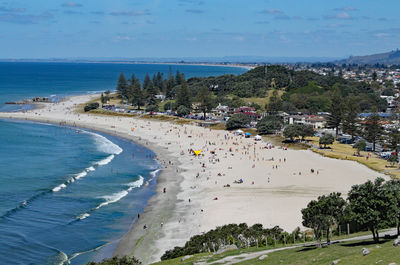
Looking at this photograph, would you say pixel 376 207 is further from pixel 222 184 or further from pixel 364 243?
pixel 222 184

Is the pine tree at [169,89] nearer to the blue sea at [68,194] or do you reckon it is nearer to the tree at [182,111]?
the tree at [182,111]

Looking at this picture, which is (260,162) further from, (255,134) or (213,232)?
(213,232)

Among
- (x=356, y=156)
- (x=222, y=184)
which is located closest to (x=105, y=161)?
(x=222, y=184)

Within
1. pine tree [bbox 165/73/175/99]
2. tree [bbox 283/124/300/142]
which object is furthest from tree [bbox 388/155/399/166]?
pine tree [bbox 165/73/175/99]

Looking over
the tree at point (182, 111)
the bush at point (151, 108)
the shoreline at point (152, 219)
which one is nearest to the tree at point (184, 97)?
the tree at point (182, 111)

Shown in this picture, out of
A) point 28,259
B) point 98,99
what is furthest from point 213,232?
point 98,99

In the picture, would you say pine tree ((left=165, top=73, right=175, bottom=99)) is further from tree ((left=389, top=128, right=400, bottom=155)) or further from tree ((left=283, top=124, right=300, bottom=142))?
tree ((left=389, top=128, right=400, bottom=155))
